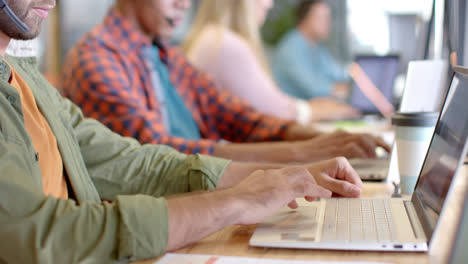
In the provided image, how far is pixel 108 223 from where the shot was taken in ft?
2.19

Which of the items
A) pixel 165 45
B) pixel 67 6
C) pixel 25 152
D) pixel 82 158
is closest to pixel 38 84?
pixel 82 158

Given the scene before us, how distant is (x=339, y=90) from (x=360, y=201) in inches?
143

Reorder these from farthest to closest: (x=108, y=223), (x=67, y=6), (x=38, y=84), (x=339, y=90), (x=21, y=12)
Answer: (x=339, y=90)
(x=67, y=6)
(x=38, y=84)
(x=21, y=12)
(x=108, y=223)

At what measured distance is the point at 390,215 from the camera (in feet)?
2.72

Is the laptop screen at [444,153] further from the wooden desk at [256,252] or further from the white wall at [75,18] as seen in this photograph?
the white wall at [75,18]

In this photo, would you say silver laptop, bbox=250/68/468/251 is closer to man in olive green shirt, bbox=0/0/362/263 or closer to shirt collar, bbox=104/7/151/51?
man in olive green shirt, bbox=0/0/362/263

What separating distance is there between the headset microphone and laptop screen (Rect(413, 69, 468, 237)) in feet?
2.29

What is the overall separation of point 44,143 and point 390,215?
58cm

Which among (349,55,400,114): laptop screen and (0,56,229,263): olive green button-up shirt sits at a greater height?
(0,56,229,263): olive green button-up shirt

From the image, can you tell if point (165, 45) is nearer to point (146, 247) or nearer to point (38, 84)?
point (38, 84)

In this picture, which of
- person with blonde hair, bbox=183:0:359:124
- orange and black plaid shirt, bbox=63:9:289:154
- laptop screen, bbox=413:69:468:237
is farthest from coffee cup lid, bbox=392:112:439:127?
person with blonde hair, bbox=183:0:359:124

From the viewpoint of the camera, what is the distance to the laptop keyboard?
729 mm

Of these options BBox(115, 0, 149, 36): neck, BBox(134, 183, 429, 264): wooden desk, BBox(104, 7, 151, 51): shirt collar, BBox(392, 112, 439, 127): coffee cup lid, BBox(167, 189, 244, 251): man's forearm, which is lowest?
BBox(134, 183, 429, 264): wooden desk

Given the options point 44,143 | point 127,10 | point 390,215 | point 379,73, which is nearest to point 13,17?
point 44,143
